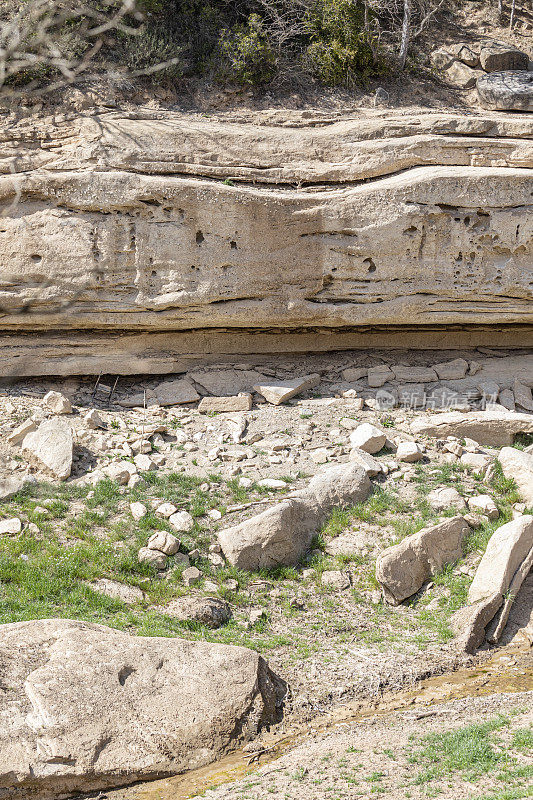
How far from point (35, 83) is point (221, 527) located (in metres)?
6.60

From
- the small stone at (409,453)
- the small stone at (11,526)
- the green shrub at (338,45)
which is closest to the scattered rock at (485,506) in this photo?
the small stone at (409,453)

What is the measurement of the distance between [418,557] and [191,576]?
2.25m

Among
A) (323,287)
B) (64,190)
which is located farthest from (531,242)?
(64,190)

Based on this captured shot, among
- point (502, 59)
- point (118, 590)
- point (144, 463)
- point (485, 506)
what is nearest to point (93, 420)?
point (144, 463)

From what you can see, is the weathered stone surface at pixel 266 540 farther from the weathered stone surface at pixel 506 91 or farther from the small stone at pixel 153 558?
the weathered stone surface at pixel 506 91

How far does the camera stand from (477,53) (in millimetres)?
11141

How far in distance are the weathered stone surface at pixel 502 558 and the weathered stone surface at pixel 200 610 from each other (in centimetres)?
236

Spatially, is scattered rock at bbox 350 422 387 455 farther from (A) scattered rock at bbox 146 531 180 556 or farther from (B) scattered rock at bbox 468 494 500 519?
(A) scattered rock at bbox 146 531 180 556

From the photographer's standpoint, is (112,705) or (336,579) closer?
(112,705)

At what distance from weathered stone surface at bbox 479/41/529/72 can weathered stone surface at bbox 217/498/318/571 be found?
26.8ft

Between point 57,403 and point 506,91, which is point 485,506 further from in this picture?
point 506,91

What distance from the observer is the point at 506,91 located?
10.0 meters

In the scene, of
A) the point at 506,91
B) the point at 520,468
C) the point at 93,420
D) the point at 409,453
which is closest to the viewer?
the point at 520,468

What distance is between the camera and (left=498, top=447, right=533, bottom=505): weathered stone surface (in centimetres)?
770
